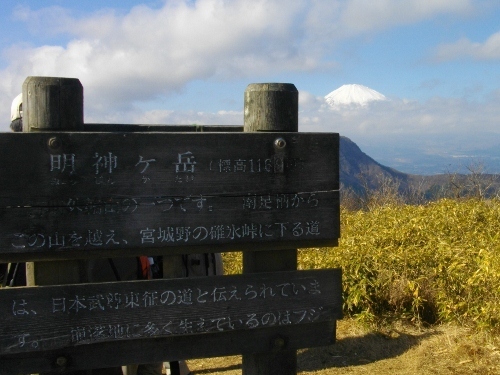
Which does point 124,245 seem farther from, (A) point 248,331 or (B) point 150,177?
(A) point 248,331

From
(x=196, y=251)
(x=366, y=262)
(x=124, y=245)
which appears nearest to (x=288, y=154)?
(x=196, y=251)

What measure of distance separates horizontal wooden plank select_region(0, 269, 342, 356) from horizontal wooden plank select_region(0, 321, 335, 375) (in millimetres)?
54

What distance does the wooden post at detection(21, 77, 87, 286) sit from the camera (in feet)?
8.29

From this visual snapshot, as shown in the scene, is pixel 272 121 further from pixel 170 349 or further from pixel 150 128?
pixel 170 349

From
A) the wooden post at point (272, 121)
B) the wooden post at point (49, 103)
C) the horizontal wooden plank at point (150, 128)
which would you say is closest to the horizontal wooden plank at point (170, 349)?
the wooden post at point (272, 121)

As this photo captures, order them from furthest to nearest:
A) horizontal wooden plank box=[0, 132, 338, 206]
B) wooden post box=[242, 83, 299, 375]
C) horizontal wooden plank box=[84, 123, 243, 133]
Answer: horizontal wooden plank box=[84, 123, 243, 133]
wooden post box=[242, 83, 299, 375]
horizontal wooden plank box=[0, 132, 338, 206]

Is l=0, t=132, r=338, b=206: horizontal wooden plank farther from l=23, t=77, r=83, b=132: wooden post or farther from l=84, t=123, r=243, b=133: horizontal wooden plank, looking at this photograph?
l=84, t=123, r=243, b=133: horizontal wooden plank

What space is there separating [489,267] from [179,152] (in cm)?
322

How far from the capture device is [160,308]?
2.57m

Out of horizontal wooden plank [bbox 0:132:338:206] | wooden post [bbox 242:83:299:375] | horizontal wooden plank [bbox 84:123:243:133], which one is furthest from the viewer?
horizontal wooden plank [bbox 84:123:243:133]

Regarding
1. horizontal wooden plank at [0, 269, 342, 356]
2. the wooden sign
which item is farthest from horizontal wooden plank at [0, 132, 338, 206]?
horizontal wooden plank at [0, 269, 342, 356]

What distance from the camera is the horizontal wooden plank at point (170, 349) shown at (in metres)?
2.51

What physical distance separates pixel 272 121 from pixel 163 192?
1.93ft

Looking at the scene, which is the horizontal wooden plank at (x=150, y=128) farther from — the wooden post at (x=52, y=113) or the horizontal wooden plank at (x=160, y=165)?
the horizontal wooden plank at (x=160, y=165)
